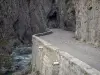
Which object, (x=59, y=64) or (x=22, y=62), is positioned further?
(x=22, y=62)

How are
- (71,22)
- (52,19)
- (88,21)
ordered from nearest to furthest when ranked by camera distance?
Answer: (88,21) → (71,22) → (52,19)

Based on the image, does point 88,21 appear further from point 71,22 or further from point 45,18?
point 45,18

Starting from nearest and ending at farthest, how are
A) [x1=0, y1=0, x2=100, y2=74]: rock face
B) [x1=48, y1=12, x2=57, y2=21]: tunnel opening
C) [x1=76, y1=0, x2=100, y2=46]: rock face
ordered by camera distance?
1. [x1=76, y1=0, x2=100, y2=46]: rock face
2. [x1=0, y1=0, x2=100, y2=74]: rock face
3. [x1=48, y1=12, x2=57, y2=21]: tunnel opening

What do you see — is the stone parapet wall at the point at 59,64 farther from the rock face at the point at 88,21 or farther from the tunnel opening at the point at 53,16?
the tunnel opening at the point at 53,16

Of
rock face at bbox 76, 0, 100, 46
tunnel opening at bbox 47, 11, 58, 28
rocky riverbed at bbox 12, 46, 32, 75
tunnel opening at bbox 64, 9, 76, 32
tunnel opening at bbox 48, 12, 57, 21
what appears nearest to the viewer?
rock face at bbox 76, 0, 100, 46

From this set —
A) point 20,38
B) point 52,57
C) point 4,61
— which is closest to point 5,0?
point 20,38

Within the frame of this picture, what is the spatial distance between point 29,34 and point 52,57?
114ft

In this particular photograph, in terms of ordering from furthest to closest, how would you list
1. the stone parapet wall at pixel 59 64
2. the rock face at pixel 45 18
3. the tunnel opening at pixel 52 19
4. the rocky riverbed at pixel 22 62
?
the tunnel opening at pixel 52 19, the rocky riverbed at pixel 22 62, the rock face at pixel 45 18, the stone parapet wall at pixel 59 64

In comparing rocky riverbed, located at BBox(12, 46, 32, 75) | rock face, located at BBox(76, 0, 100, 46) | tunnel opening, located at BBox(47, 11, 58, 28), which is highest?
rock face, located at BBox(76, 0, 100, 46)

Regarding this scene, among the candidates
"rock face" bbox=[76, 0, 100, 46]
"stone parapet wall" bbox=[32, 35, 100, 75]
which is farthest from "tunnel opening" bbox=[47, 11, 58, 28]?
"stone parapet wall" bbox=[32, 35, 100, 75]

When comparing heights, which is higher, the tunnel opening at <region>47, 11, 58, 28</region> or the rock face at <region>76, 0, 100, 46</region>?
the rock face at <region>76, 0, 100, 46</region>

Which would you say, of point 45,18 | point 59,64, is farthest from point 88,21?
point 45,18

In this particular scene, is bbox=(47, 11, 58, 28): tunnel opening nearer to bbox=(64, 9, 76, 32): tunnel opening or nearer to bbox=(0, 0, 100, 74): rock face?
bbox=(0, 0, 100, 74): rock face

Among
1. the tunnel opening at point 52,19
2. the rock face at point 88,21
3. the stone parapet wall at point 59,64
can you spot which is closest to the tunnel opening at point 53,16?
the tunnel opening at point 52,19
